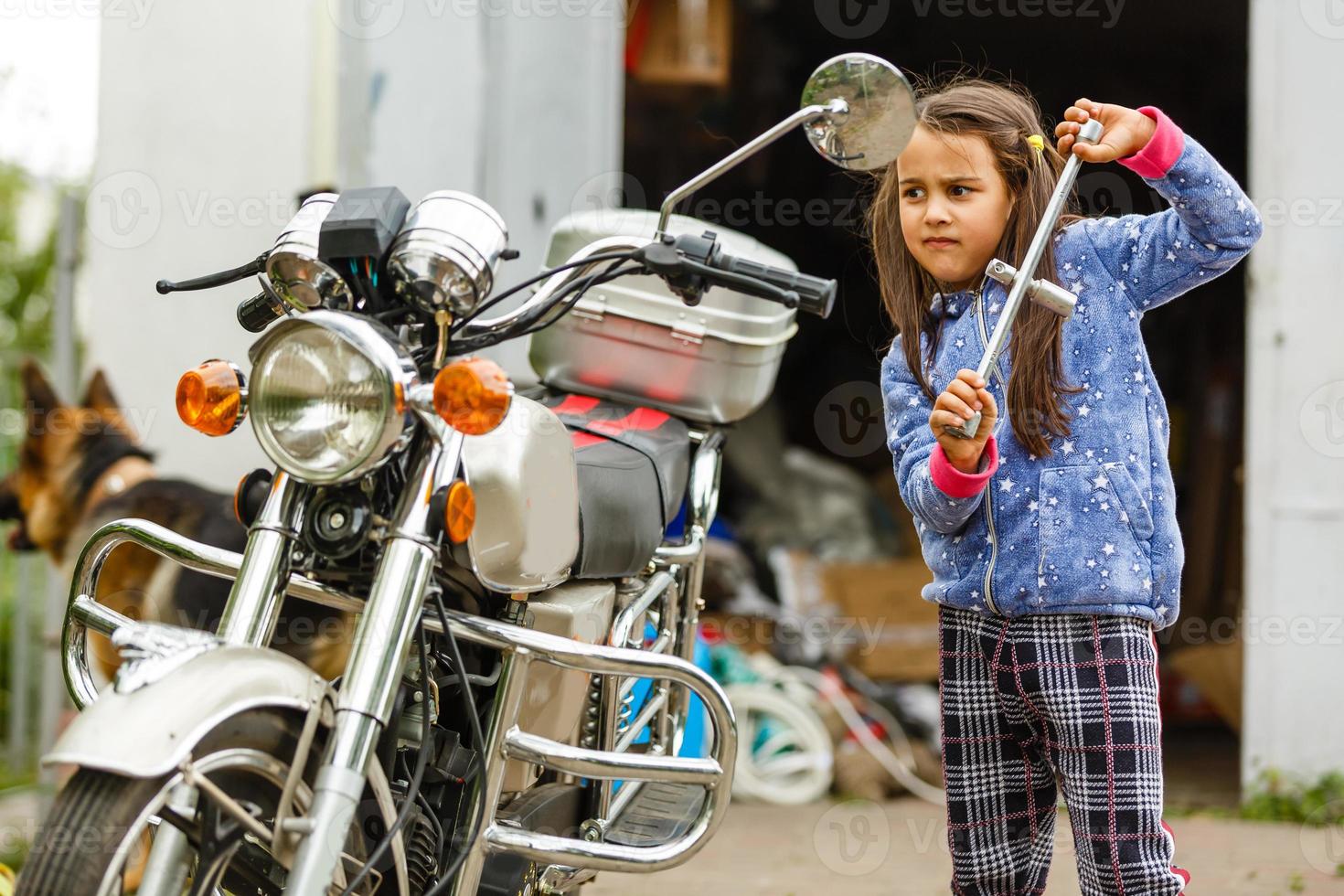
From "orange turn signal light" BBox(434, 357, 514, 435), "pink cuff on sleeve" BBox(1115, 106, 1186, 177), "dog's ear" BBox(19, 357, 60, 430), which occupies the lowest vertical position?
"orange turn signal light" BBox(434, 357, 514, 435)

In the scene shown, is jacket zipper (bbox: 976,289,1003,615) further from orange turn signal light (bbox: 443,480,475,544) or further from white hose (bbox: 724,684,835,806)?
white hose (bbox: 724,684,835,806)

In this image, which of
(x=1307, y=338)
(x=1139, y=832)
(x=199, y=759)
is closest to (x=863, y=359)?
(x=1307, y=338)

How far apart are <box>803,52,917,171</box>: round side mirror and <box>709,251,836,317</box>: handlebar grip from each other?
0.16 metres

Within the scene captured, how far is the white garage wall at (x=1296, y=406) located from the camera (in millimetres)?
4121

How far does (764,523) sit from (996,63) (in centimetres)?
289

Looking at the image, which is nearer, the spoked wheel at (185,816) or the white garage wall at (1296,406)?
the spoked wheel at (185,816)

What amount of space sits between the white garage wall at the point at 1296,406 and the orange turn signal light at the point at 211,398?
3416 mm

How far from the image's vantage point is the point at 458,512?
67.2 inches

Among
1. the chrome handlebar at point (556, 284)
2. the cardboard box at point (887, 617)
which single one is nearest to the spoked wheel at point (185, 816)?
the chrome handlebar at point (556, 284)

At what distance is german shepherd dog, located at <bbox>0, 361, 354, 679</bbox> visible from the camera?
3152mm

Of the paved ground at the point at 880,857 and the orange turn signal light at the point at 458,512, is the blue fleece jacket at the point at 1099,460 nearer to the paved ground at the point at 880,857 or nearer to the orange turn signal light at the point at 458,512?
the orange turn signal light at the point at 458,512

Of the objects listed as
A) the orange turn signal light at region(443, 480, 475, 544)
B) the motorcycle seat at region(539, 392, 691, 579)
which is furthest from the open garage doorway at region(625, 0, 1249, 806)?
the orange turn signal light at region(443, 480, 475, 544)

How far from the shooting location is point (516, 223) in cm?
426

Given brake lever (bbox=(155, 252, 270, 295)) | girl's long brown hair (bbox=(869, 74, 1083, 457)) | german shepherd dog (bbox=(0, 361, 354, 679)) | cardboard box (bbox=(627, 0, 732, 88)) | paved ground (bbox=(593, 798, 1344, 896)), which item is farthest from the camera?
cardboard box (bbox=(627, 0, 732, 88))
